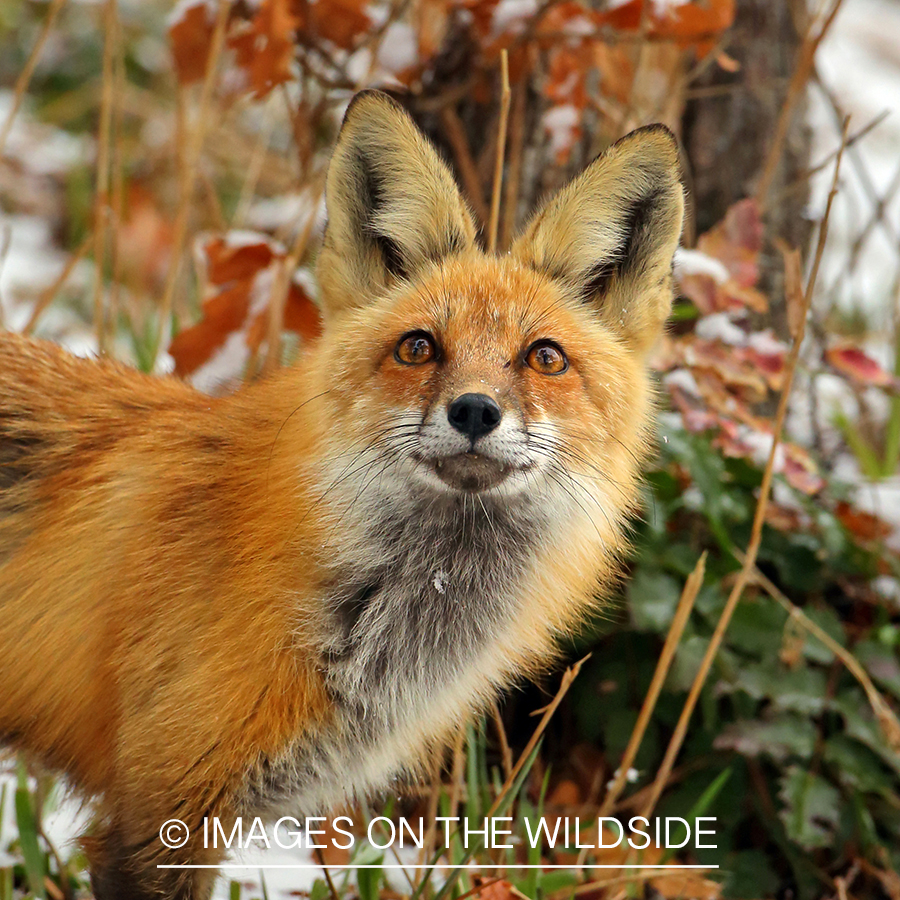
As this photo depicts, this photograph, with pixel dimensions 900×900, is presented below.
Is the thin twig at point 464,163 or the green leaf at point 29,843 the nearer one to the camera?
the green leaf at point 29,843

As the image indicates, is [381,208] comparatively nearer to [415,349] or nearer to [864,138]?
[415,349]

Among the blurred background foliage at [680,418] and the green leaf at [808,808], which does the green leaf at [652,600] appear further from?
the green leaf at [808,808]

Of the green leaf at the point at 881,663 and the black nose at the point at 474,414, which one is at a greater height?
the black nose at the point at 474,414

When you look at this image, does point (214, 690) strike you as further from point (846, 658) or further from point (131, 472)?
point (846, 658)

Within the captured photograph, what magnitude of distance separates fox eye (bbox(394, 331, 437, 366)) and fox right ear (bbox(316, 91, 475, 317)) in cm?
38

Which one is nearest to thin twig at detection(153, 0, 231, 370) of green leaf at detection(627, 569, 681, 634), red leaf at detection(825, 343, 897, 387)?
green leaf at detection(627, 569, 681, 634)

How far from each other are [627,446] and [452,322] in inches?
26.5

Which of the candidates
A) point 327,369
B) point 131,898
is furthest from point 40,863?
point 327,369

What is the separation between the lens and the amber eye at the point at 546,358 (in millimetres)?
2717

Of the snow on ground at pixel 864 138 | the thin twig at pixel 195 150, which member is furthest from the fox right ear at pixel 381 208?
the snow on ground at pixel 864 138

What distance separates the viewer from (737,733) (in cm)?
384

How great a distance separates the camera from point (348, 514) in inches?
107

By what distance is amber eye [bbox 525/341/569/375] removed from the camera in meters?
2.72

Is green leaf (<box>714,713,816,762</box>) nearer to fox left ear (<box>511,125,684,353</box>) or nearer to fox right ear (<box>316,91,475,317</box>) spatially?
fox left ear (<box>511,125,684,353</box>)
